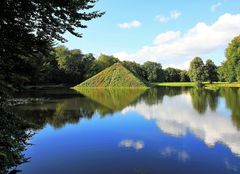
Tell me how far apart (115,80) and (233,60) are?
2794 centimetres

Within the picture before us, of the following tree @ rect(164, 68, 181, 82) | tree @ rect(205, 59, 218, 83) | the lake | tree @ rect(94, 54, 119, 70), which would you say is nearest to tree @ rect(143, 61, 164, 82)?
tree @ rect(164, 68, 181, 82)

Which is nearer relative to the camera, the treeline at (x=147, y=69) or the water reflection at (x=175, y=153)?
the water reflection at (x=175, y=153)

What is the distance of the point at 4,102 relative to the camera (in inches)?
252

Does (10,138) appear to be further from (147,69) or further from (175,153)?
(147,69)

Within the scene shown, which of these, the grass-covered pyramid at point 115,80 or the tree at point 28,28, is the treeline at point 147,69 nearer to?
the grass-covered pyramid at point 115,80

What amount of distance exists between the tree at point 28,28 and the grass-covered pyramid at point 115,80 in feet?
204

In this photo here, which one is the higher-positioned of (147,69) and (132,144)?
(147,69)

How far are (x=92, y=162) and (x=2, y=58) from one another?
16.9 feet

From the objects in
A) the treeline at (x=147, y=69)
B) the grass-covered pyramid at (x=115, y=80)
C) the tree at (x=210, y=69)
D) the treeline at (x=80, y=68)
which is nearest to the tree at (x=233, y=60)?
the treeline at (x=147, y=69)

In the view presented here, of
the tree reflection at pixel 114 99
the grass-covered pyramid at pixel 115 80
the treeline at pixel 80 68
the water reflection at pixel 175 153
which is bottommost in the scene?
the water reflection at pixel 175 153

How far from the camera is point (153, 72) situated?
352ft

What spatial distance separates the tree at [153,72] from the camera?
4245 inches

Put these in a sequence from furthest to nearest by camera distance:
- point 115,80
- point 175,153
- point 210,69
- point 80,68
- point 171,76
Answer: point 171,76 < point 80,68 < point 210,69 < point 115,80 < point 175,153

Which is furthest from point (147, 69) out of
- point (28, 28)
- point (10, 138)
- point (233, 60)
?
point (10, 138)
